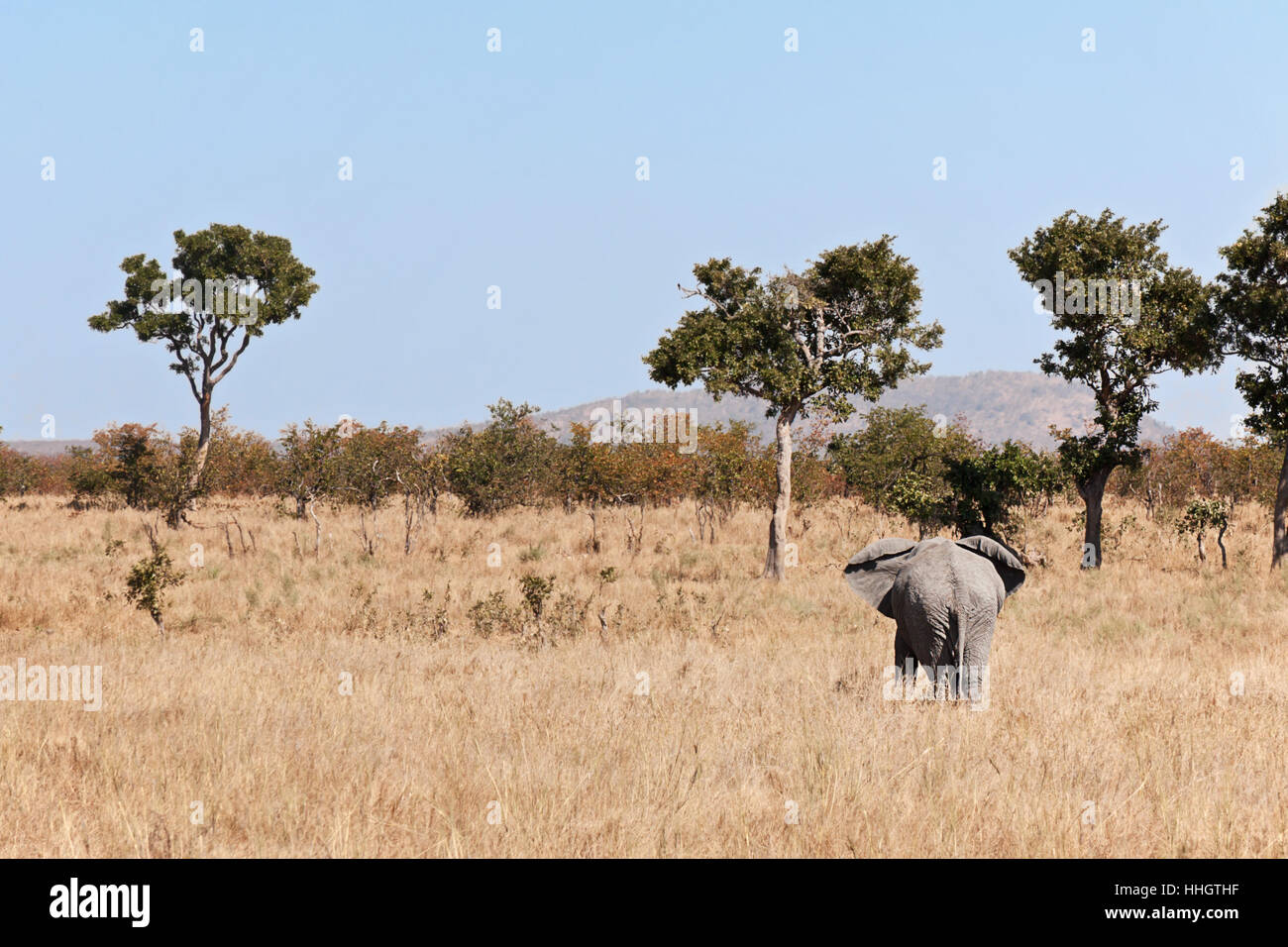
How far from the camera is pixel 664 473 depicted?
3372cm

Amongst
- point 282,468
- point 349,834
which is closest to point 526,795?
point 349,834

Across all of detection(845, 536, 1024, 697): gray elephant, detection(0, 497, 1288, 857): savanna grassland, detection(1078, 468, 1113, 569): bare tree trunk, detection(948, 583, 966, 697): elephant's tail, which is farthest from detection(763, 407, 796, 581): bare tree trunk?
detection(948, 583, 966, 697): elephant's tail

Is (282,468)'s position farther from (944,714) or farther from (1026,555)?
(944,714)

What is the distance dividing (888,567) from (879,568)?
86mm

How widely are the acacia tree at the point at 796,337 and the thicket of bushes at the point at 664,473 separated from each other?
96.9 inches

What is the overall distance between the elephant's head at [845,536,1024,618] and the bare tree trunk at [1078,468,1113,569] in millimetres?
14935

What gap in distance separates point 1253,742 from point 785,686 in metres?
3.90

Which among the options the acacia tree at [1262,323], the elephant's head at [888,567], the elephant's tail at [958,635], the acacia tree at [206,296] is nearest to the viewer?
the elephant's tail at [958,635]

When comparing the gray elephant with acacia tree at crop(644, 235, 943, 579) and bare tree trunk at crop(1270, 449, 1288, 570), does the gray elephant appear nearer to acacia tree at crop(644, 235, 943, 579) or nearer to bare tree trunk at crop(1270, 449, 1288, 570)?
acacia tree at crop(644, 235, 943, 579)

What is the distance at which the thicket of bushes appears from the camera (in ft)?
75.5

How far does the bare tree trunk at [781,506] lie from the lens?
21.2 metres

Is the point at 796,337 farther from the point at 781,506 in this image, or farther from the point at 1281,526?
the point at 1281,526

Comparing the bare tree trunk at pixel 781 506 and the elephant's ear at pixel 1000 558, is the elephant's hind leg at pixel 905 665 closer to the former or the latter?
the elephant's ear at pixel 1000 558

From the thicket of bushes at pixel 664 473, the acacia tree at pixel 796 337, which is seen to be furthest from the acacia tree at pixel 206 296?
the acacia tree at pixel 796 337
